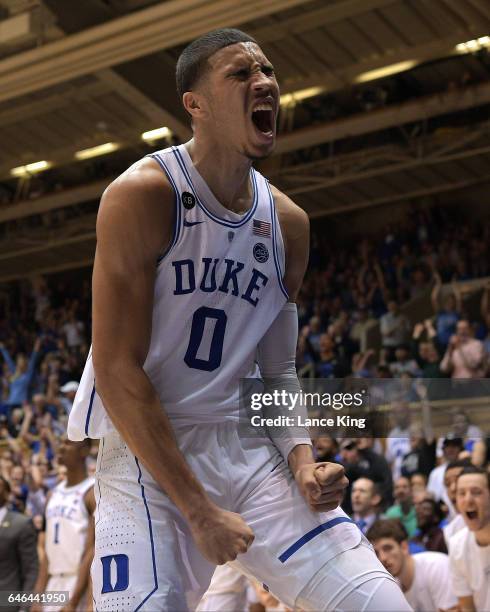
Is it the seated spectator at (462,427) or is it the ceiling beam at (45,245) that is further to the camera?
the ceiling beam at (45,245)

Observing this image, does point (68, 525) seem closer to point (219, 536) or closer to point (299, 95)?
point (219, 536)

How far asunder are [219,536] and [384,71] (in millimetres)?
13638

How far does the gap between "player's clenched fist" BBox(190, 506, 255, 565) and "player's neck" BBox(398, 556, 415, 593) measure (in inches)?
142

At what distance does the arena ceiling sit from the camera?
13312mm

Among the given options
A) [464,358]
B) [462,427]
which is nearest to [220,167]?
[462,427]

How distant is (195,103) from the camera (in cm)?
271

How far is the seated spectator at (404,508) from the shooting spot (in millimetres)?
7289

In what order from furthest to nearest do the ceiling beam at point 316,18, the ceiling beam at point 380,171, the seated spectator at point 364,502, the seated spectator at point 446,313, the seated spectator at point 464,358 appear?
the ceiling beam at point 380,171, the ceiling beam at point 316,18, the seated spectator at point 446,313, the seated spectator at point 464,358, the seated spectator at point 364,502

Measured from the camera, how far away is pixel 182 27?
41.7 ft

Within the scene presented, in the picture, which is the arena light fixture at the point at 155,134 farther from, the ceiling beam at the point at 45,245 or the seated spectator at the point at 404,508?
the seated spectator at the point at 404,508

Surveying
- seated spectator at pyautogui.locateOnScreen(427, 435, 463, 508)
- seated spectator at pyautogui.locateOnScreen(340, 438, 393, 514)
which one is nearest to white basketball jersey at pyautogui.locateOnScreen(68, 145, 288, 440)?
seated spectator at pyautogui.locateOnScreen(340, 438, 393, 514)

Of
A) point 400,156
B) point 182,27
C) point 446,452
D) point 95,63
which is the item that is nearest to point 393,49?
point 400,156

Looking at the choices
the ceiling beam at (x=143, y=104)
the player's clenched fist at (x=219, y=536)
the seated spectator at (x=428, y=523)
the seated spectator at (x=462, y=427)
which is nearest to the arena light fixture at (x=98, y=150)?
the ceiling beam at (x=143, y=104)

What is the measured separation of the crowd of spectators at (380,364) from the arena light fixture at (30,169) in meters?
2.69
